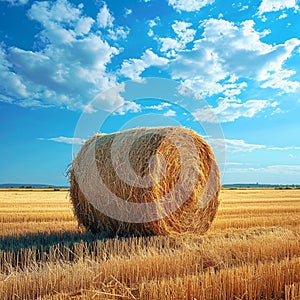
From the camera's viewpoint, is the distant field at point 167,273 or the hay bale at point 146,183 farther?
the hay bale at point 146,183

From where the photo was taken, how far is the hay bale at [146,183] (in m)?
7.97

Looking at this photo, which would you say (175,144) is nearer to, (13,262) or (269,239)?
(269,239)

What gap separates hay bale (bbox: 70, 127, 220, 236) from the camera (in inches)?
314

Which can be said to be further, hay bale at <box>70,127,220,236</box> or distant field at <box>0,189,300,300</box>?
hay bale at <box>70,127,220,236</box>

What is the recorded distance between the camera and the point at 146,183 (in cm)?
791

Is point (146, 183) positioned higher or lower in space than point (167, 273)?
higher

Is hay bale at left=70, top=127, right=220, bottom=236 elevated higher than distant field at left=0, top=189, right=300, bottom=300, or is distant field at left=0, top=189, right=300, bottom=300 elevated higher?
hay bale at left=70, top=127, right=220, bottom=236

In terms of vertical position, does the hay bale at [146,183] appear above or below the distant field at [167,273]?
above

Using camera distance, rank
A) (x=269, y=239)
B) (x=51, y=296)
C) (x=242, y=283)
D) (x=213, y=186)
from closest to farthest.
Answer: (x=51, y=296), (x=242, y=283), (x=269, y=239), (x=213, y=186)

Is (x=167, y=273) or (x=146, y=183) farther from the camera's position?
(x=146, y=183)

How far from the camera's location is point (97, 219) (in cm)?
886

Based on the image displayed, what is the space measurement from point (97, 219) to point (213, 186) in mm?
2965

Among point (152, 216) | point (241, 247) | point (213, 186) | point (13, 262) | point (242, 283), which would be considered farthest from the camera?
point (213, 186)

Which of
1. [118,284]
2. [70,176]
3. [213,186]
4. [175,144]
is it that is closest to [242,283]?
[118,284]
